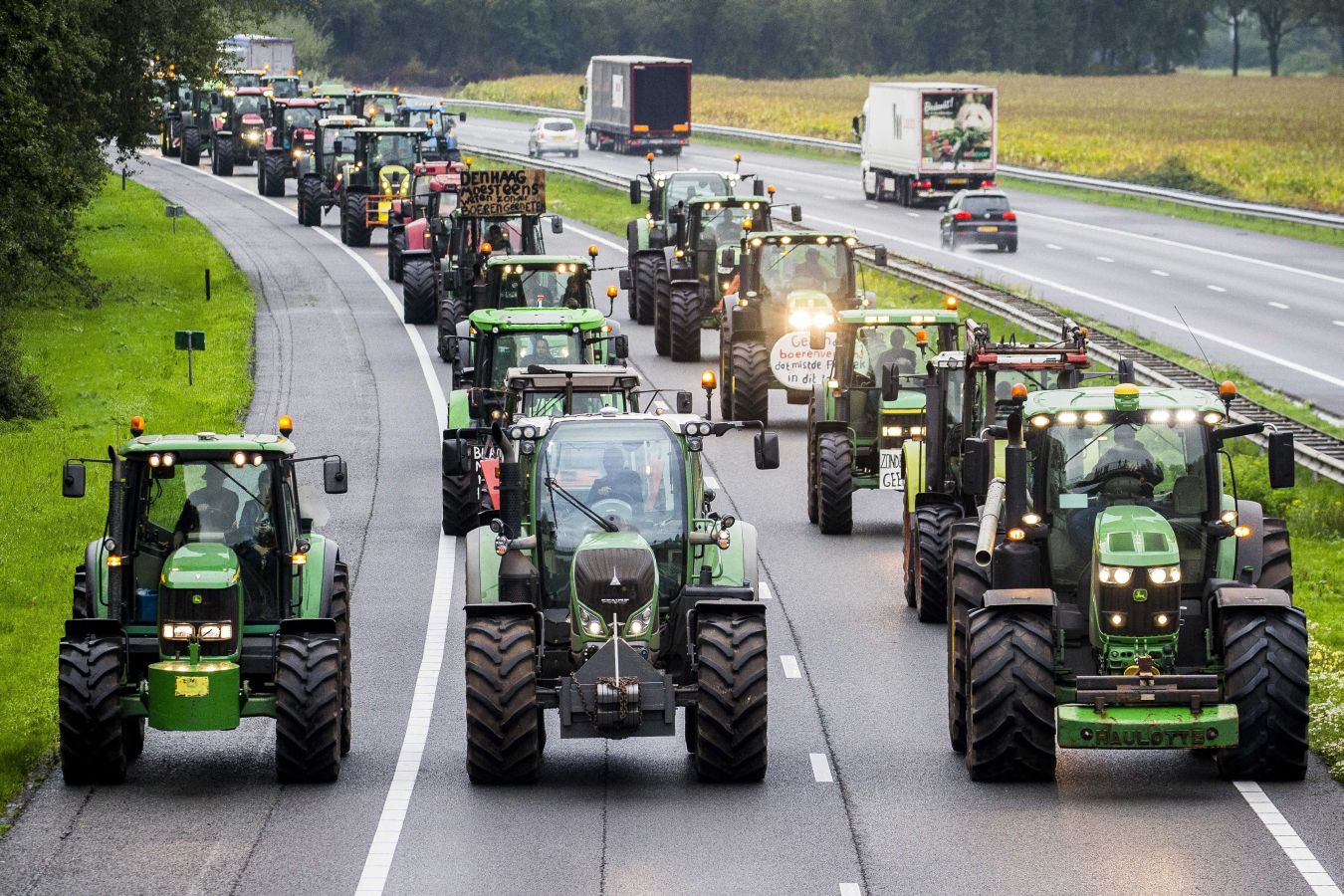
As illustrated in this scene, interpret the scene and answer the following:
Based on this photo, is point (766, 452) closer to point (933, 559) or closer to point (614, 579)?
point (614, 579)

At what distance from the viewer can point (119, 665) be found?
1639cm

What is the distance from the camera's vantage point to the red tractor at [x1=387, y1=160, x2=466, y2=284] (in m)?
45.4

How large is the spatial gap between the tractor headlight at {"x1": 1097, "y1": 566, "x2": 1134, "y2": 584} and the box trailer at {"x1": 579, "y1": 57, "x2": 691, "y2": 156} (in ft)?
242

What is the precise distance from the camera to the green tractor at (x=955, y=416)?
72.8 feet

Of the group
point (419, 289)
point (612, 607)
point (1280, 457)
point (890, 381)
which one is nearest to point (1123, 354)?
point (890, 381)

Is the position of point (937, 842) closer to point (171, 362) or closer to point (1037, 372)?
point (1037, 372)

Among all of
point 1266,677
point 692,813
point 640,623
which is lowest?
point 692,813

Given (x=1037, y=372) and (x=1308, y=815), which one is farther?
(x=1037, y=372)

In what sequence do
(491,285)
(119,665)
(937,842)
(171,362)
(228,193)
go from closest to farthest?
(937,842), (119,665), (491,285), (171,362), (228,193)

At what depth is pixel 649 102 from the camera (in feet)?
298

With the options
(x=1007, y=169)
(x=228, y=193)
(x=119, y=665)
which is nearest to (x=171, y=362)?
(x=119, y=665)

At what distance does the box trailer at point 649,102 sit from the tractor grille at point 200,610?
240 feet

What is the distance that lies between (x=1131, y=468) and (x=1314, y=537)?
1118 centimetres

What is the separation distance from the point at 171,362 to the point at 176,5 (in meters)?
8.76
